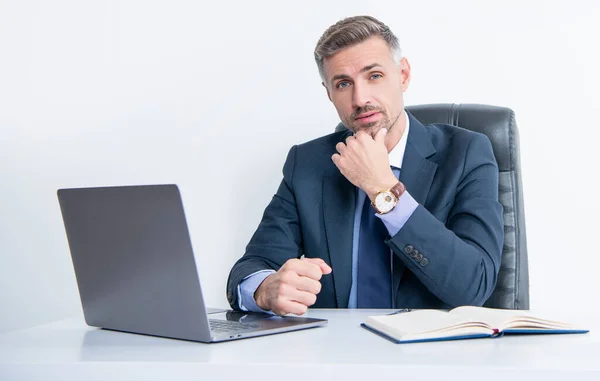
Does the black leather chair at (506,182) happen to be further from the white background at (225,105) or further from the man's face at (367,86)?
the white background at (225,105)

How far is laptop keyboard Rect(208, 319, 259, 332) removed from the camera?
113 cm

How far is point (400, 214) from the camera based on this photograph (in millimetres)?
1498

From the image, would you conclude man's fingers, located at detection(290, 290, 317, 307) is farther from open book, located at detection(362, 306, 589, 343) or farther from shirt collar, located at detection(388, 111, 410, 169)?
shirt collar, located at detection(388, 111, 410, 169)

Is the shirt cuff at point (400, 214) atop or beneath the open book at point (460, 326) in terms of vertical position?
atop

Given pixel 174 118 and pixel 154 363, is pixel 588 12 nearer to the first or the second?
pixel 174 118

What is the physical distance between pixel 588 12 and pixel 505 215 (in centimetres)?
92

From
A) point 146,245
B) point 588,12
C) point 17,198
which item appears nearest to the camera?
point 146,245

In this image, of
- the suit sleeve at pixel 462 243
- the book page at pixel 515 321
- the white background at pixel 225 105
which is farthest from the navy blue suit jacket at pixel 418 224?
the white background at pixel 225 105

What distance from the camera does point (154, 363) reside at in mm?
877

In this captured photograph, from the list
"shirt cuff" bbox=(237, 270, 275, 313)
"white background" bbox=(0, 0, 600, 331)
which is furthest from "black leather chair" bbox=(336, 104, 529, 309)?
"shirt cuff" bbox=(237, 270, 275, 313)

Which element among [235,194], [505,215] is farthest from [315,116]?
[505,215]

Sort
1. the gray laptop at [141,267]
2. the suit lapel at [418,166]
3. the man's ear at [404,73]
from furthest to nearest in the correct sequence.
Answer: the man's ear at [404,73] < the suit lapel at [418,166] < the gray laptop at [141,267]

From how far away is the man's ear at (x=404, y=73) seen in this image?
78.6 inches

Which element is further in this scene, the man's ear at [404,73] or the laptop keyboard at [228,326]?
the man's ear at [404,73]
